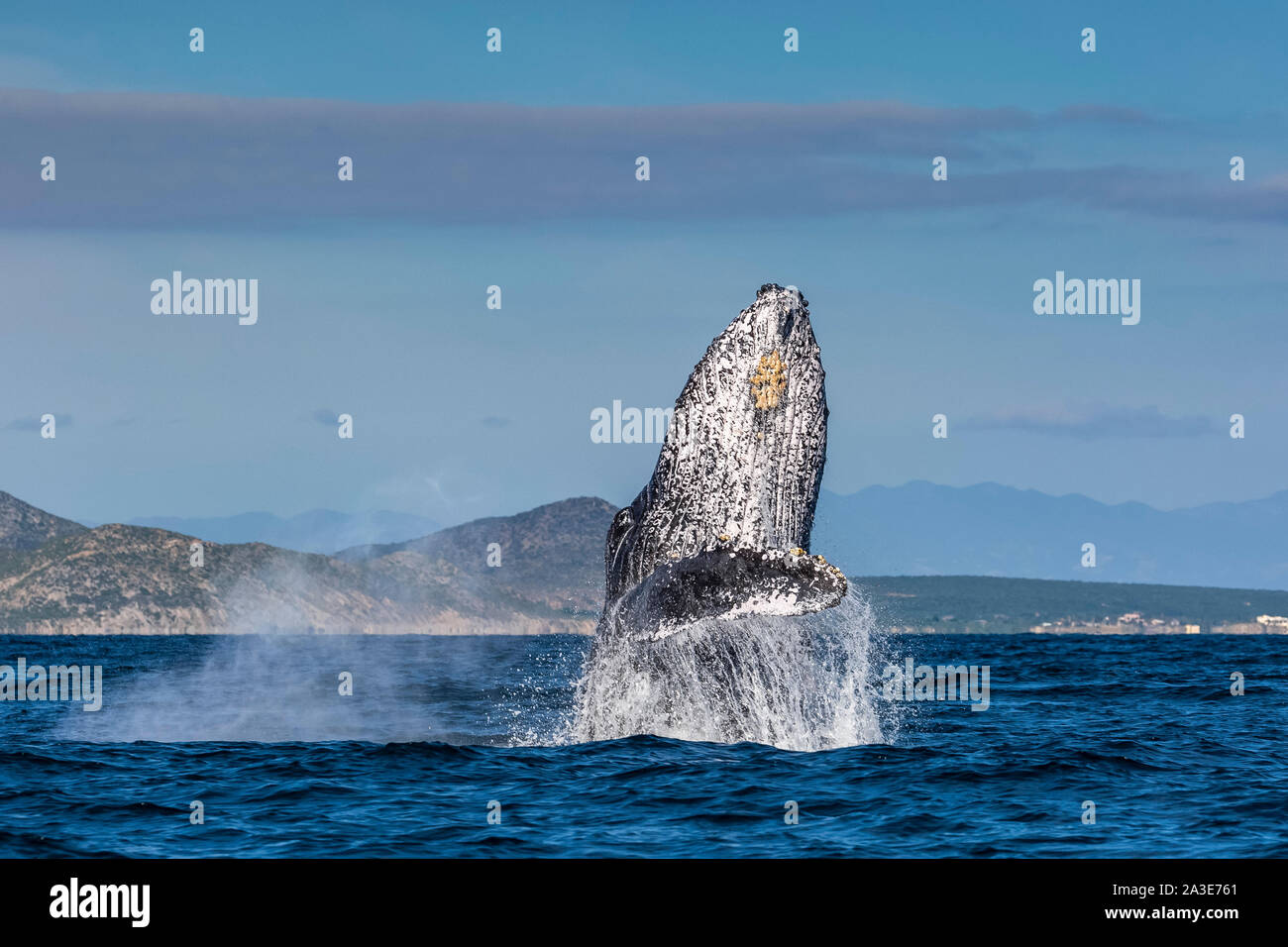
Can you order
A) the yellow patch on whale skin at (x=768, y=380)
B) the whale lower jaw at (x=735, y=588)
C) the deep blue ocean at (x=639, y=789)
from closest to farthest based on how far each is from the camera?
the deep blue ocean at (x=639, y=789) < the whale lower jaw at (x=735, y=588) < the yellow patch on whale skin at (x=768, y=380)

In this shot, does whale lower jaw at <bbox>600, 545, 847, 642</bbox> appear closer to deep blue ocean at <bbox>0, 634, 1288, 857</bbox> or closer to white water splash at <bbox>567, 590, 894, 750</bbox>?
white water splash at <bbox>567, 590, 894, 750</bbox>

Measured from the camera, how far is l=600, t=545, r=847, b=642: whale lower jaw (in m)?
15.0

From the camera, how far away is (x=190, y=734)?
83.1ft

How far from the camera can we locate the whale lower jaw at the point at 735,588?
15047mm

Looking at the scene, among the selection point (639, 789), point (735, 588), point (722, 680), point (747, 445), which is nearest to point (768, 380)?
point (747, 445)

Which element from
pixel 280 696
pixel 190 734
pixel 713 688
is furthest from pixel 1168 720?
pixel 280 696

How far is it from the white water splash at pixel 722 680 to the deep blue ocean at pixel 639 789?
278mm

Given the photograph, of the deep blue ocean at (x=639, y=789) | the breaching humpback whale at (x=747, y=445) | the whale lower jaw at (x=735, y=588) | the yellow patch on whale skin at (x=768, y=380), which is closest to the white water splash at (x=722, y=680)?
the deep blue ocean at (x=639, y=789)

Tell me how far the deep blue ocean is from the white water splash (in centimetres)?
28

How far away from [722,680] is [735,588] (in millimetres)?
2954

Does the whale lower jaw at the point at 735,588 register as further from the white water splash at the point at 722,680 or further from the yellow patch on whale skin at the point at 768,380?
the yellow patch on whale skin at the point at 768,380

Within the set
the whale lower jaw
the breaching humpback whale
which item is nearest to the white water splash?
the breaching humpback whale

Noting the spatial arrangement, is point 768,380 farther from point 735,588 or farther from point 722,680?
point 722,680

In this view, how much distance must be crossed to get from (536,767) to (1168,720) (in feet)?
41.7
